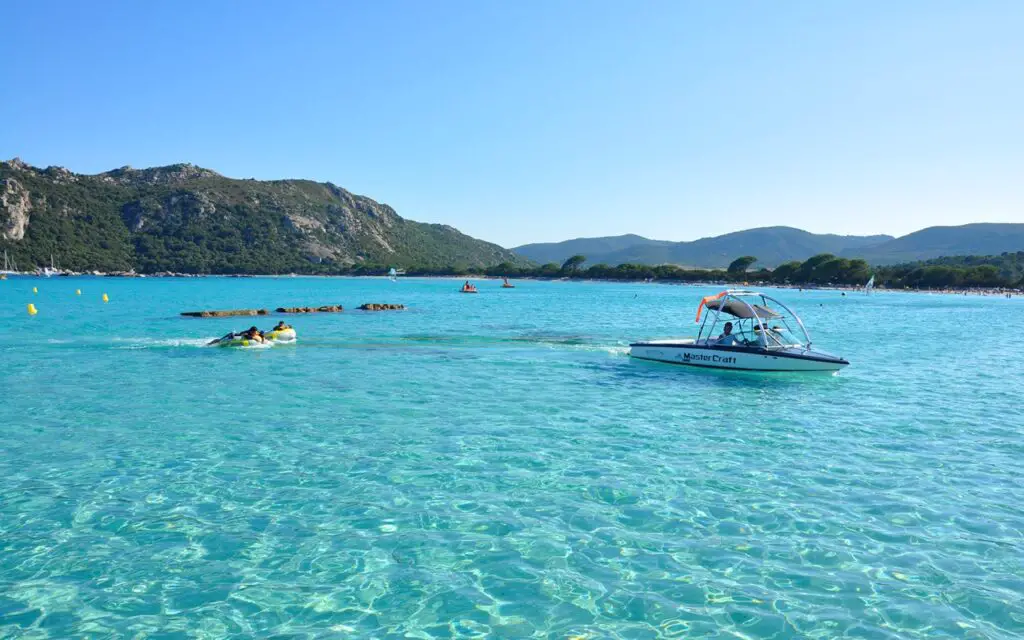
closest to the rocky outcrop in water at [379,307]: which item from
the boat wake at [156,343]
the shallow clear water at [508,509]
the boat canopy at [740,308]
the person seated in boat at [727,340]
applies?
the boat wake at [156,343]

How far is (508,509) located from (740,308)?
69.1ft

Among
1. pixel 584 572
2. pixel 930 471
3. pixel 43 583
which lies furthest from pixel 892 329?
pixel 43 583

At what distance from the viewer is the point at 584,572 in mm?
9094

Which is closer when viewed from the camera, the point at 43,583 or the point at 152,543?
the point at 43,583

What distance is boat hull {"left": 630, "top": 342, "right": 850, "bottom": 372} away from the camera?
27344mm

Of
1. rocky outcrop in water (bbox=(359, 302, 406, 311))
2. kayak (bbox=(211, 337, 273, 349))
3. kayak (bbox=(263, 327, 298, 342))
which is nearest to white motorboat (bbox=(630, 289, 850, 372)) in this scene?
kayak (bbox=(211, 337, 273, 349))

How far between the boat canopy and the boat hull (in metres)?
1.79

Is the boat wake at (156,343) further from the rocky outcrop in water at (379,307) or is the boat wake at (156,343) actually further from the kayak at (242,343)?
the rocky outcrop in water at (379,307)

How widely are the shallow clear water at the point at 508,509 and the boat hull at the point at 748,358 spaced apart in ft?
5.50

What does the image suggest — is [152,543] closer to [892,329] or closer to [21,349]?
[21,349]

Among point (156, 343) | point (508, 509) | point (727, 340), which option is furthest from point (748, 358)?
point (156, 343)

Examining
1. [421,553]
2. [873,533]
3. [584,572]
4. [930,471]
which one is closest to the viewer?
[584,572]

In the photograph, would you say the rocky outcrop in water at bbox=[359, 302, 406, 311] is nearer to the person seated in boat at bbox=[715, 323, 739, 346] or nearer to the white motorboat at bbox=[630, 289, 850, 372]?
the white motorboat at bbox=[630, 289, 850, 372]

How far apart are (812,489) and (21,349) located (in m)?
39.9
